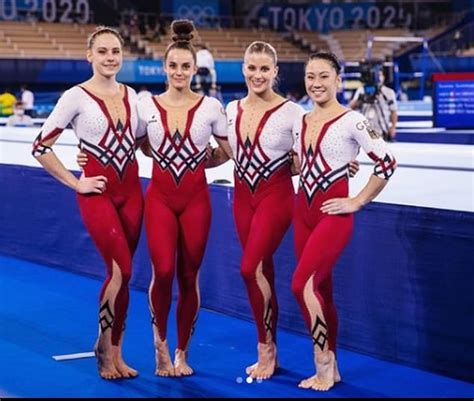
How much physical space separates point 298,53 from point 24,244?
20.5m

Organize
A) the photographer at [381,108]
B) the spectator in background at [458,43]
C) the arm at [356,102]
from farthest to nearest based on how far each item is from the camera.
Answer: the spectator in background at [458,43], the arm at [356,102], the photographer at [381,108]

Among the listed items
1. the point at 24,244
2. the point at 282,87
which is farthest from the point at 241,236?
the point at 282,87

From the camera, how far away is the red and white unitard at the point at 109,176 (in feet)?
12.8

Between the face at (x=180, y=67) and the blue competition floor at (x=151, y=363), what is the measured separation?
4.43 feet

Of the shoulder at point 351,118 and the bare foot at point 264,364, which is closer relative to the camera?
the shoulder at point 351,118

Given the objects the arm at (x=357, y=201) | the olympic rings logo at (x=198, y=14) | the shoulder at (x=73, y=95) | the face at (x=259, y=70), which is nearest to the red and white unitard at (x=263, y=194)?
the face at (x=259, y=70)

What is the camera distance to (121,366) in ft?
13.4

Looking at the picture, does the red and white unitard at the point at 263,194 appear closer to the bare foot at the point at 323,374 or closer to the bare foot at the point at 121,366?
the bare foot at the point at 323,374

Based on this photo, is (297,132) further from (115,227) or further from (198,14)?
(198,14)

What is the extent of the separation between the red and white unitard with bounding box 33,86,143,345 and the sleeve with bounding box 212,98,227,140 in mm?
361

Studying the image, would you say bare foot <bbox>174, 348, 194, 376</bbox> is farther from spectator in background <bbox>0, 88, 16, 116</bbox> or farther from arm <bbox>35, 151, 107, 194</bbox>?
spectator in background <bbox>0, 88, 16, 116</bbox>

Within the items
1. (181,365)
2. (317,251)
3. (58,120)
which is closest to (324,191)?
(317,251)

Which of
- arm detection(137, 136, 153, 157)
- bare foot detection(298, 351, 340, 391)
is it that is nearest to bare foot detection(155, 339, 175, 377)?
bare foot detection(298, 351, 340, 391)

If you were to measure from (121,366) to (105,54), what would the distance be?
1416 mm
